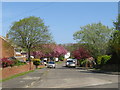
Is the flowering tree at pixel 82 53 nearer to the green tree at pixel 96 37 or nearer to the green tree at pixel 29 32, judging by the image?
the green tree at pixel 96 37

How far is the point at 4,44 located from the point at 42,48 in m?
6.98

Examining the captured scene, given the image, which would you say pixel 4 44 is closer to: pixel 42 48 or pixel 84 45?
pixel 42 48

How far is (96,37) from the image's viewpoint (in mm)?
50188

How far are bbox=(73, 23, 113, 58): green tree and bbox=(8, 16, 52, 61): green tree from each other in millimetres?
9252

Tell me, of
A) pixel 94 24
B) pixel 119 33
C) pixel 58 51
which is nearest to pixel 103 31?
pixel 94 24

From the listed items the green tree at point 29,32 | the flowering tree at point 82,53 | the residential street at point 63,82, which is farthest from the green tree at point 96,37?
the residential street at point 63,82

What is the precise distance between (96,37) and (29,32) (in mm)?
13965

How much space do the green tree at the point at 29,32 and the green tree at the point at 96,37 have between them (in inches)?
364

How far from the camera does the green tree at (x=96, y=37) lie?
164ft

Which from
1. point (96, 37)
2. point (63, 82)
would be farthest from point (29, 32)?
point (63, 82)

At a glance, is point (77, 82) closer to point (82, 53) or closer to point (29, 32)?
point (29, 32)

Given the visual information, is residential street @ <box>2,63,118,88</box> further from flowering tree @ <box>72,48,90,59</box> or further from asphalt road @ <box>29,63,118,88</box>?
flowering tree @ <box>72,48,90,59</box>

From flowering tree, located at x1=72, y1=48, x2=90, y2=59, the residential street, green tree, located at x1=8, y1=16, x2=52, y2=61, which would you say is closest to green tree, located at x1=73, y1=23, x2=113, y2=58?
flowering tree, located at x1=72, y1=48, x2=90, y2=59

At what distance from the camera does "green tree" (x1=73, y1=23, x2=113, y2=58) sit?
4984 cm
